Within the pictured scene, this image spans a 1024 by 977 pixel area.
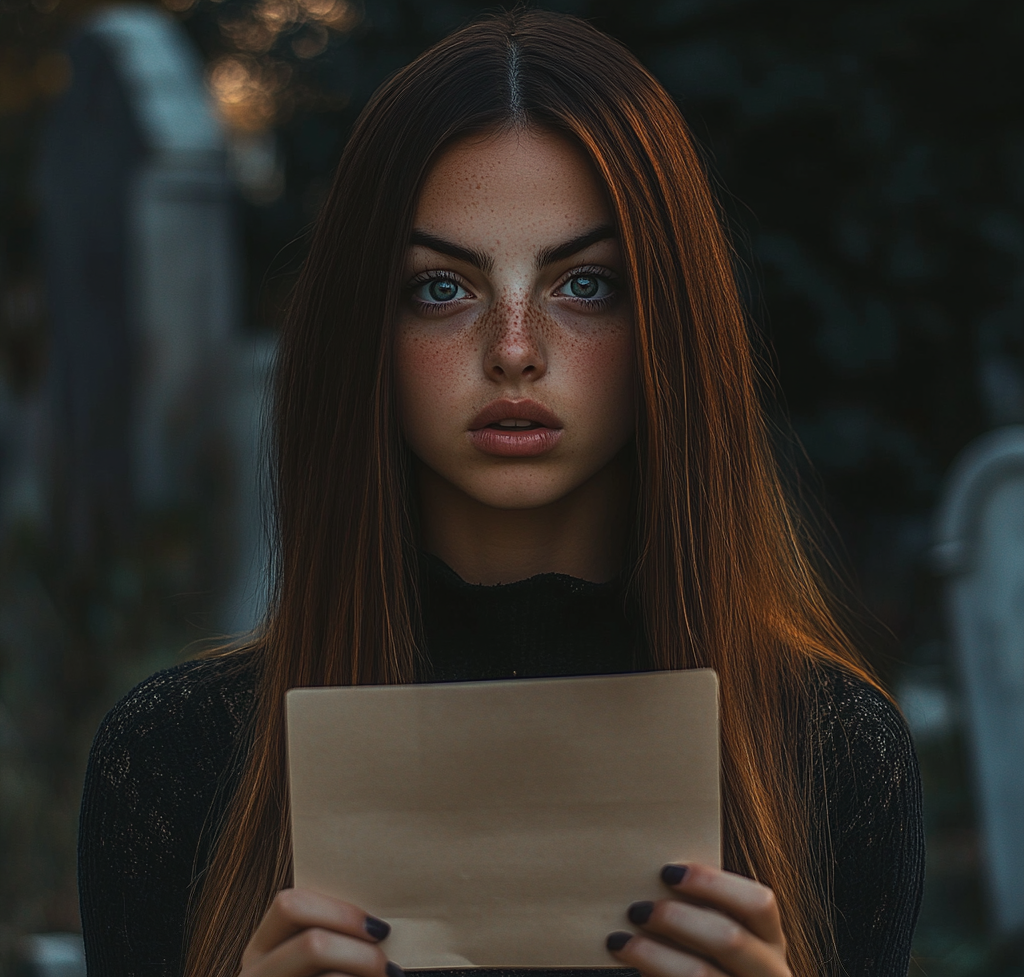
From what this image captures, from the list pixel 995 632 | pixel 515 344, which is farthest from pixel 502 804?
pixel 995 632

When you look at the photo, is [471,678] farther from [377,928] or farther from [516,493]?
[377,928]

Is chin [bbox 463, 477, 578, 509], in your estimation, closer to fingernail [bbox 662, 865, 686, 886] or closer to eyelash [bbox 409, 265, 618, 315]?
eyelash [bbox 409, 265, 618, 315]

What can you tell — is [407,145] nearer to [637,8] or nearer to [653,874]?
[653,874]

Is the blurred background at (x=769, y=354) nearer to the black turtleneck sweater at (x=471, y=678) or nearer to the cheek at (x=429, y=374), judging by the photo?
the black turtleneck sweater at (x=471, y=678)

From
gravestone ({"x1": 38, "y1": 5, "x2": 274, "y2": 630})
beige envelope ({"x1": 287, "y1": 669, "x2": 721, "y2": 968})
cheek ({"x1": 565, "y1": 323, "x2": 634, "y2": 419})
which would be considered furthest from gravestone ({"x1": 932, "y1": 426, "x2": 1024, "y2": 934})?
beige envelope ({"x1": 287, "y1": 669, "x2": 721, "y2": 968})

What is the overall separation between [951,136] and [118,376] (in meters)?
3.61

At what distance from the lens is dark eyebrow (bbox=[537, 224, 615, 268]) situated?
1.55m

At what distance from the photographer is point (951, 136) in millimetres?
5133

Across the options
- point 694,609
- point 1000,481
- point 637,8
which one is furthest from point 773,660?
point 637,8

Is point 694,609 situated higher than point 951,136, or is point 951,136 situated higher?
point 951,136

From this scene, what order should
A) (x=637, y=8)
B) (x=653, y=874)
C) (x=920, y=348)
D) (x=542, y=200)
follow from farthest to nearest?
(x=920, y=348), (x=637, y=8), (x=542, y=200), (x=653, y=874)

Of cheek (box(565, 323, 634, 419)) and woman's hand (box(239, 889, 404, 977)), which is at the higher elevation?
cheek (box(565, 323, 634, 419))

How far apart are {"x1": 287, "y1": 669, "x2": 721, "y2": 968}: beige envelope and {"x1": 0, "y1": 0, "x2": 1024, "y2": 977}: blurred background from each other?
290 cm

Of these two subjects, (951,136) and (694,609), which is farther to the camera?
(951,136)
